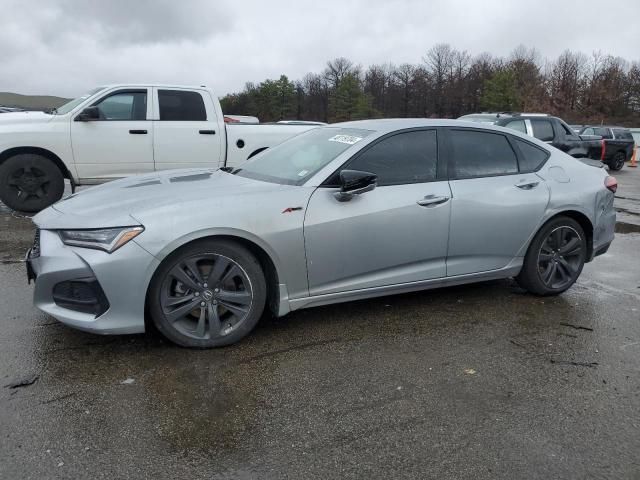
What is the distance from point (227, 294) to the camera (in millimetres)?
3572

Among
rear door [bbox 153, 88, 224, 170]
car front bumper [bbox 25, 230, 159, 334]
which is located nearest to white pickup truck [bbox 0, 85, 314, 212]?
rear door [bbox 153, 88, 224, 170]

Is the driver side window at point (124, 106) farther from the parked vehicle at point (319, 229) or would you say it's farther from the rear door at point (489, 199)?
the rear door at point (489, 199)

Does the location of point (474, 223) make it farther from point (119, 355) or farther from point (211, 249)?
point (119, 355)

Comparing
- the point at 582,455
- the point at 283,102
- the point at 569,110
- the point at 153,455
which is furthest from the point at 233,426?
the point at 283,102

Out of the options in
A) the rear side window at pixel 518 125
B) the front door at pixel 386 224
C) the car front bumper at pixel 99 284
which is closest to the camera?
the car front bumper at pixel 99 284

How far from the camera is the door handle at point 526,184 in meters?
4.55

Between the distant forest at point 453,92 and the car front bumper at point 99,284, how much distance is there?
67.4 meters

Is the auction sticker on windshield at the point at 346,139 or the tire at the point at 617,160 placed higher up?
the auction sticker on windshield at the point at 346,139

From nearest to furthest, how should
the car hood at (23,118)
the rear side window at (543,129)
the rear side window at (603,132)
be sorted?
1. the car hood at (23,118)
2. the rear side window at (543,129)
3. the rear side window at (603,132)

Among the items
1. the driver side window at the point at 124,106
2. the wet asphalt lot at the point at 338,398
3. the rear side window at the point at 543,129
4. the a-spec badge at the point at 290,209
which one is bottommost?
the wet asphalt lot at the point at 338,398

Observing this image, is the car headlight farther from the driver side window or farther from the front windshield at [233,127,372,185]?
the driver side window

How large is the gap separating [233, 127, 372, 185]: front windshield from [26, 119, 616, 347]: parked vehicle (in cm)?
2

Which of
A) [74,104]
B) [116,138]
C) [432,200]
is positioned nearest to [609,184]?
[432,200]

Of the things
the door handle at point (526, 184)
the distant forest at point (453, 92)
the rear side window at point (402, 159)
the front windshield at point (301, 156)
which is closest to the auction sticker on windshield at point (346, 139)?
the front windshield at point (301, 156)
